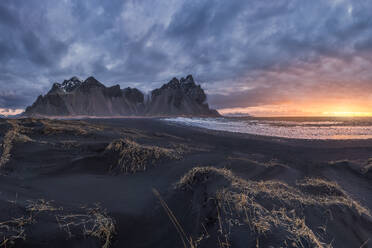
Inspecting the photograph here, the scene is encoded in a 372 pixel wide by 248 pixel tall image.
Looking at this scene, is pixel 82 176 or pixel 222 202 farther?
pixel 82 176

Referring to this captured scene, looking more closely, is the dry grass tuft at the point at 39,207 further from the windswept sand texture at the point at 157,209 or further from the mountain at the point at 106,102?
the mountain at the point at 106,102

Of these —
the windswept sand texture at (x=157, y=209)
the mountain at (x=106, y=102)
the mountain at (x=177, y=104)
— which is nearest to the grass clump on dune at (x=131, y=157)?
the windswept sand texture at (x=157, y=209)

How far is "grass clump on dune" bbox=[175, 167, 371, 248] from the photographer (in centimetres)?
176

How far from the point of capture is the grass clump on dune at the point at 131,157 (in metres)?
4.87

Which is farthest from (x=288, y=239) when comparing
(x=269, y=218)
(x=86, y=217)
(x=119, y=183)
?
(x=119, y=183)

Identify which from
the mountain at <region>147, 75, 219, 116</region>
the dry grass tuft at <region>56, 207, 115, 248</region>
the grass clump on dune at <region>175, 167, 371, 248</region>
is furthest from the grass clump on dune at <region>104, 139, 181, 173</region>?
the mountain at <region>147, 75, 219, 116</region>

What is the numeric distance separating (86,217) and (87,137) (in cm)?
686

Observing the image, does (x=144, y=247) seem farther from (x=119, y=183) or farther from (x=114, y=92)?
(x=114, y=92)

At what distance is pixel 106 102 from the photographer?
167 metres

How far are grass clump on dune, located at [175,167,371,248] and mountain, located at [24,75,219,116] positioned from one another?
15788 cm

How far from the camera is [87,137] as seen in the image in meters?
8.23

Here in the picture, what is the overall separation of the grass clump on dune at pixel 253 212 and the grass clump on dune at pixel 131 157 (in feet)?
6.20

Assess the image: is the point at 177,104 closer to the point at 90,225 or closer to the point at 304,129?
the point at 304,129

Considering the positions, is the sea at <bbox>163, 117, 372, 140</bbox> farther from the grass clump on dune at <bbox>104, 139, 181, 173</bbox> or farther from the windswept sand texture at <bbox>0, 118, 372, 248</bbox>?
the grass clump on dune at <bbox>104, 139, 181, 173</bbox>
